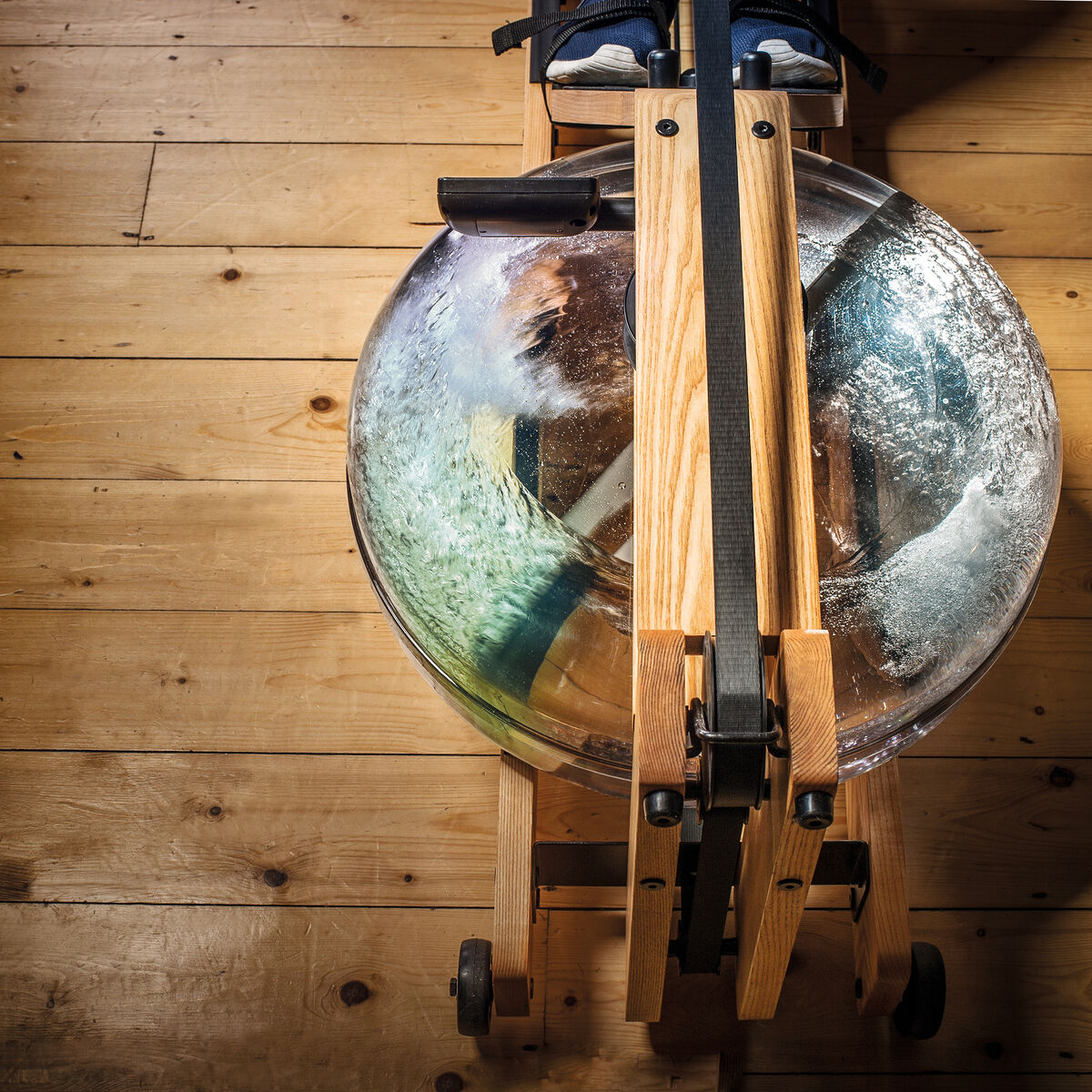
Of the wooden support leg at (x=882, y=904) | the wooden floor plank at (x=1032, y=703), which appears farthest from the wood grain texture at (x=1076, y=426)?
the wooden support leg at (x=882, y=904)

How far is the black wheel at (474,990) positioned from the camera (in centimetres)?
89

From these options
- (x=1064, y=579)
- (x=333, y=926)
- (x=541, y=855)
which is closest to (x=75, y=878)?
(x=333, y=926)

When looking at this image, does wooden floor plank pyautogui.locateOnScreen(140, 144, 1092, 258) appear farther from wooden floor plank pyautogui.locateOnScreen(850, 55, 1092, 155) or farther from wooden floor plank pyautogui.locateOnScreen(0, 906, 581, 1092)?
wooden floor plank pyautogui.locateOnScreen(0, 906, 581, 1092)

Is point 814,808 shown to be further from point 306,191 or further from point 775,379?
point 306,191

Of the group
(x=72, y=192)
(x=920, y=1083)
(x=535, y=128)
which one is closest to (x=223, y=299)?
(x=72, y=192)

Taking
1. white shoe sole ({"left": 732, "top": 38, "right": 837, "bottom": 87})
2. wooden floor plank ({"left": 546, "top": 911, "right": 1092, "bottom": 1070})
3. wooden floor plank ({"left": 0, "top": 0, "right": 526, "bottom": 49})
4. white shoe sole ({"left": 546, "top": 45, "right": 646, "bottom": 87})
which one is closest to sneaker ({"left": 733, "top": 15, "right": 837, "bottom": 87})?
white shoe sole ({"left": 732, "top": 38, "right": 837, "bottom": 87})

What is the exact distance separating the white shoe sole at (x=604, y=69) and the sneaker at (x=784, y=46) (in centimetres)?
10

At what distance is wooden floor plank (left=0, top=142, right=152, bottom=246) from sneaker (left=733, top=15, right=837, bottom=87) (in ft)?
2.71

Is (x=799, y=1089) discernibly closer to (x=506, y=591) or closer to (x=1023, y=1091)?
(x=1023, y=1091)

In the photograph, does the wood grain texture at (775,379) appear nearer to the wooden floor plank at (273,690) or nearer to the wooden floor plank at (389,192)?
the wooden floor plank at (273,690)

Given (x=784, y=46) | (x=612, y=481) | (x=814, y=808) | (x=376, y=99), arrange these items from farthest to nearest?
1. (x=376, y=99)
2. (x=784, y=46)
3. (x=612, y=481)
4. (x=814, y=808)

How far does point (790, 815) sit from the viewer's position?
0.49 meters

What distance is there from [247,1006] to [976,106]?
1450 millimetres

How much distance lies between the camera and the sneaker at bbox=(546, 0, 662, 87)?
1.03 meters
